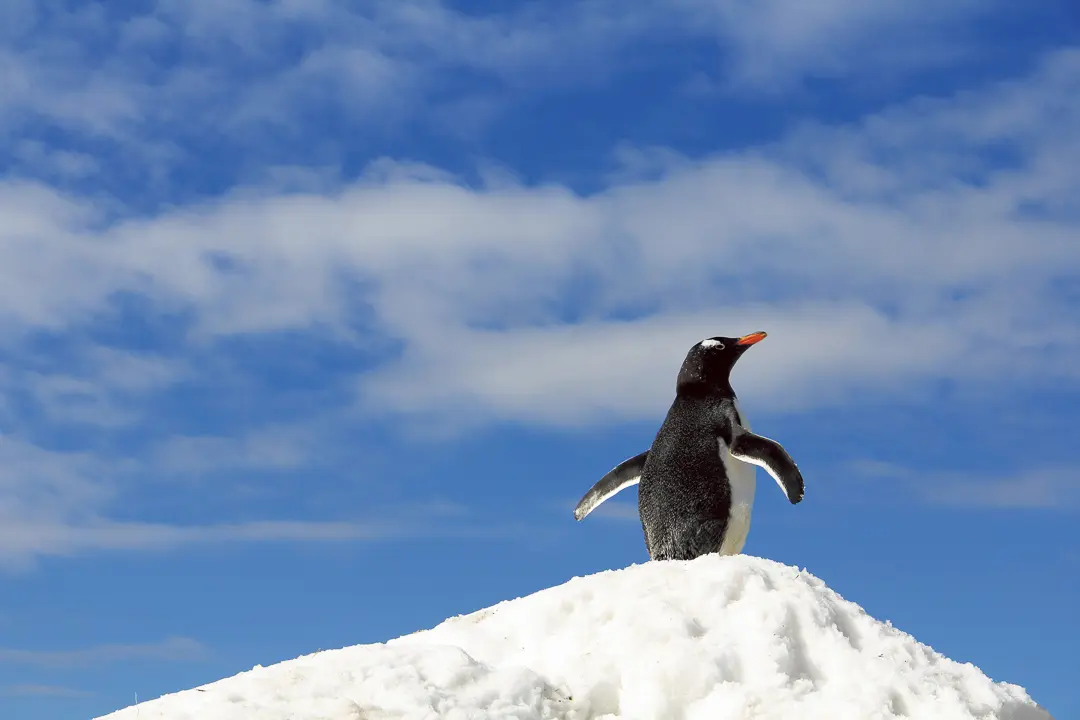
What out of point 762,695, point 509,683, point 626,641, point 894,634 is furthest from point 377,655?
point 894,634

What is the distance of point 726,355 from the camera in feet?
31.0

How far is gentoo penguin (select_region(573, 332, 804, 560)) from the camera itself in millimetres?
8625

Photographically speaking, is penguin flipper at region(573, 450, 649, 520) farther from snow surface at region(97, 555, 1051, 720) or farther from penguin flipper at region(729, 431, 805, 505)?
snow surface at region(97, 555, 1051, 720)

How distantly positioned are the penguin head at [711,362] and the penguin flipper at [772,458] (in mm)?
619

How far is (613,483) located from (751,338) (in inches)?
74.0

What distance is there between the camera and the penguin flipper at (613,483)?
964cm

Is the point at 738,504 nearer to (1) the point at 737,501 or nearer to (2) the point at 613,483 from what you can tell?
(1) the point at 737,501

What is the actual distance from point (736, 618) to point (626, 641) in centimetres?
71

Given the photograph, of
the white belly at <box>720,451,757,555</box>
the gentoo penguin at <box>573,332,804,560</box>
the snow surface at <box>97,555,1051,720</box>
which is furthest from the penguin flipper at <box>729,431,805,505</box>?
the snow surface at <box>97,555,1051,720</box>

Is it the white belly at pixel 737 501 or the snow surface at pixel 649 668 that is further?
the white belly at pixel 737 501

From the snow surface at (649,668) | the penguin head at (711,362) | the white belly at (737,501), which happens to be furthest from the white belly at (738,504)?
the snow surface at (649,668)

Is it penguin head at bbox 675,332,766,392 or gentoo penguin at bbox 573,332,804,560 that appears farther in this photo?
penguin head at bbox 675,332,766,392

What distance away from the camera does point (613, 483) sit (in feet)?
32.0

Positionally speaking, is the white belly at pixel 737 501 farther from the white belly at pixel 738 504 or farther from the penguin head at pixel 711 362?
the penguin head at pixel 711 362
